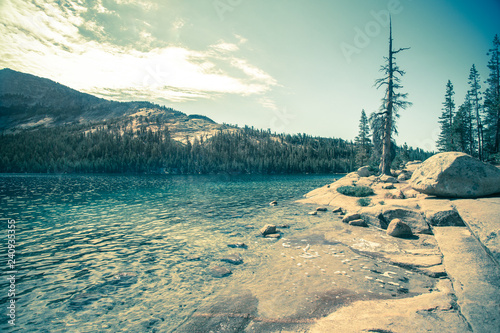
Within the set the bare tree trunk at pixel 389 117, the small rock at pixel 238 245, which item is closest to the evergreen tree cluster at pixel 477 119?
the bare tree trunk at pixel 389 117

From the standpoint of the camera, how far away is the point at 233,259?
35.9ft

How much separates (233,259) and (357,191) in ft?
58.9

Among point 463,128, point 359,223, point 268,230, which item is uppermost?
point 463,128

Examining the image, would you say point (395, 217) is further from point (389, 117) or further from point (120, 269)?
point (389, 117)

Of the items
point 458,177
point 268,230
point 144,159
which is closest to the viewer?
point 458,177

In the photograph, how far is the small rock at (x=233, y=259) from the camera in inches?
421

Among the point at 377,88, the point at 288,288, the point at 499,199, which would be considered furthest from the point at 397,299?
the point at 377,88

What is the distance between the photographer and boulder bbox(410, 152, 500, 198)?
1191 cm

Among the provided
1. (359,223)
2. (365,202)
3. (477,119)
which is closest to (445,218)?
(359,223)

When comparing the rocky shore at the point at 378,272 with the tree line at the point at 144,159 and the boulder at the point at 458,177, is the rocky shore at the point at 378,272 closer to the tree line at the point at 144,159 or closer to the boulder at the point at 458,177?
the boulder at the point at 458,177

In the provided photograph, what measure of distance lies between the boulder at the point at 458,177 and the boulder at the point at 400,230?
327cm

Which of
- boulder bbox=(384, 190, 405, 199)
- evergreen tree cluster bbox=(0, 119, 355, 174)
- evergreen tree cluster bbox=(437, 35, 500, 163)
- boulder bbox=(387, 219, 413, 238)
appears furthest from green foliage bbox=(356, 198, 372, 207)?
evergreen tree cluster bbox=(0, 119, 355, 174)

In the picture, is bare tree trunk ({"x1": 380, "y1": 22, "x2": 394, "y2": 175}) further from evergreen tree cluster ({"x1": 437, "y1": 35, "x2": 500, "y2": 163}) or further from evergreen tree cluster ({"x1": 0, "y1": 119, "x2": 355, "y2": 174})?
evergreen tree cluster ({"x1": 0, "y1": 119, "x2": 355, "y2": 174})

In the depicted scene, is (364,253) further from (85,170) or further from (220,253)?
(85,170)
